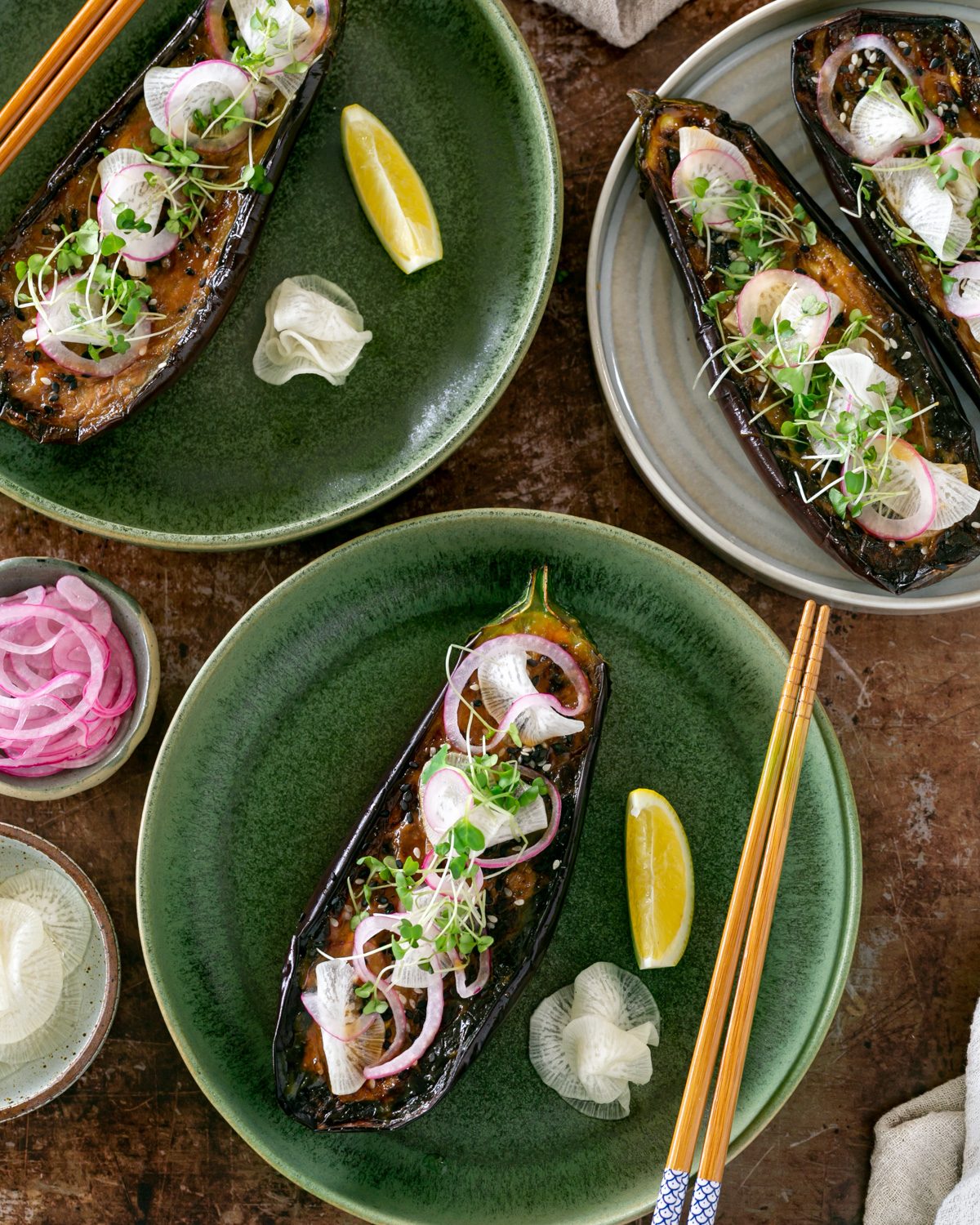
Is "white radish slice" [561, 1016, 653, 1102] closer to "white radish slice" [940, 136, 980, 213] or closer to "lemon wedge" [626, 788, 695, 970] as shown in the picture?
"lemon wedge" [626, 788, 695, 970]

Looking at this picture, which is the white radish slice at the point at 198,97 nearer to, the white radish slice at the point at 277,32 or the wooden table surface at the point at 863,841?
the white radish slice at the point at 277,32

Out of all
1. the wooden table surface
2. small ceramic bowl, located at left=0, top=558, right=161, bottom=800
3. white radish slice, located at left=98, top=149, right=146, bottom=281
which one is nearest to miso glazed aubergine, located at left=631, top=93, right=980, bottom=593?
the wooden table surface

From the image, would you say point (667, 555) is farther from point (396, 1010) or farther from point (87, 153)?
point (87, 153)

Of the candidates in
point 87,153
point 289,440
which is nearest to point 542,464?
point 289,440

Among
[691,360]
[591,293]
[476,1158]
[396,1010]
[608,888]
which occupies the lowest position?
[476,1158]

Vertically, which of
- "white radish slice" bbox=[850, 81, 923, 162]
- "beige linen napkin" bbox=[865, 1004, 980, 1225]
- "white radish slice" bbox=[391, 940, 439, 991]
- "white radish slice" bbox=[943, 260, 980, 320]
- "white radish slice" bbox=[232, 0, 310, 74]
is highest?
"white radish slice" bbox=[232, 0, 310, 74]

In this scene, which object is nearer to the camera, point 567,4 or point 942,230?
point 942,230

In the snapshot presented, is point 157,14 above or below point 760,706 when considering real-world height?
above
